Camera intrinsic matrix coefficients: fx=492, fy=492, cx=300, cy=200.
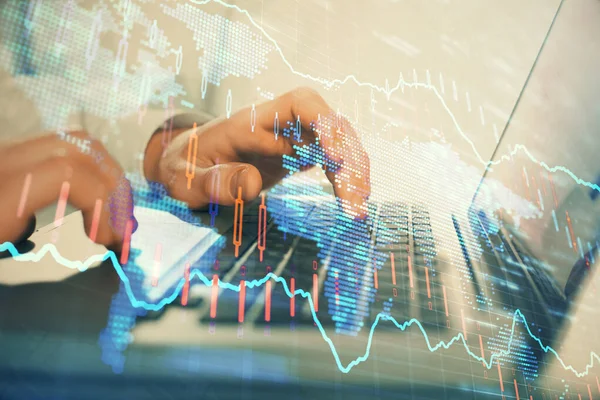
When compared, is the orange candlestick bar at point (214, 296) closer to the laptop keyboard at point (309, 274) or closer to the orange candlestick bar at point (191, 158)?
the laptop keyboard at point (309, 274)

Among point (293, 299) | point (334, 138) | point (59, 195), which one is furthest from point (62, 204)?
point (334, 138)

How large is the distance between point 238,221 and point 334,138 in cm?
47

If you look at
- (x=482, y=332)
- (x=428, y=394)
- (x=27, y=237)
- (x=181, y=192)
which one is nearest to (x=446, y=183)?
(x=482, y=332)

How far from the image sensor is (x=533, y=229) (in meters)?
2.30

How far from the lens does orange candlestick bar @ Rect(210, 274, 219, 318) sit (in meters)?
1.34

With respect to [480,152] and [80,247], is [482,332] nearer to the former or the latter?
[480,152]

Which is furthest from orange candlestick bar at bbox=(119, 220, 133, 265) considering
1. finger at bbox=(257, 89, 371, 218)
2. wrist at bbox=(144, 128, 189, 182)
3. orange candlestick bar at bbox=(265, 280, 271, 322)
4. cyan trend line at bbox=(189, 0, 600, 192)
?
cyan trend line at bbox=(189, 0, 600, 192)

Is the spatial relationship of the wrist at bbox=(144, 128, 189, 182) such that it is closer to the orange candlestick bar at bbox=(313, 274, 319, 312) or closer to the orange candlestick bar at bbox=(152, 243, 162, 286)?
the orange candlestick bar at bbox=(152, 243, 162, 286)

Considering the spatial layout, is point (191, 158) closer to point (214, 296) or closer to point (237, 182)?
point (237, 182)

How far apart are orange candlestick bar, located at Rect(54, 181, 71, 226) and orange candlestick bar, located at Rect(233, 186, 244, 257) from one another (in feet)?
1.51

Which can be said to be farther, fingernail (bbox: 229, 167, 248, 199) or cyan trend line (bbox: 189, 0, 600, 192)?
cyan trend line (bbox: 189, 0, 600, 192)

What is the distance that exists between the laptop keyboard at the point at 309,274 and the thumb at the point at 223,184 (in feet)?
0.19

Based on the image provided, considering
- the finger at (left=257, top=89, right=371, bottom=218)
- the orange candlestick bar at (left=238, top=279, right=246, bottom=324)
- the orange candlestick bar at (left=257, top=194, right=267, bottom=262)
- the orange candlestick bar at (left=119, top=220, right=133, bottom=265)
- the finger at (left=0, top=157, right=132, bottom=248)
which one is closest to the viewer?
the finger at (left=0, top=157, right=132, bottom=248)

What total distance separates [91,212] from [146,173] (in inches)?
7.3
